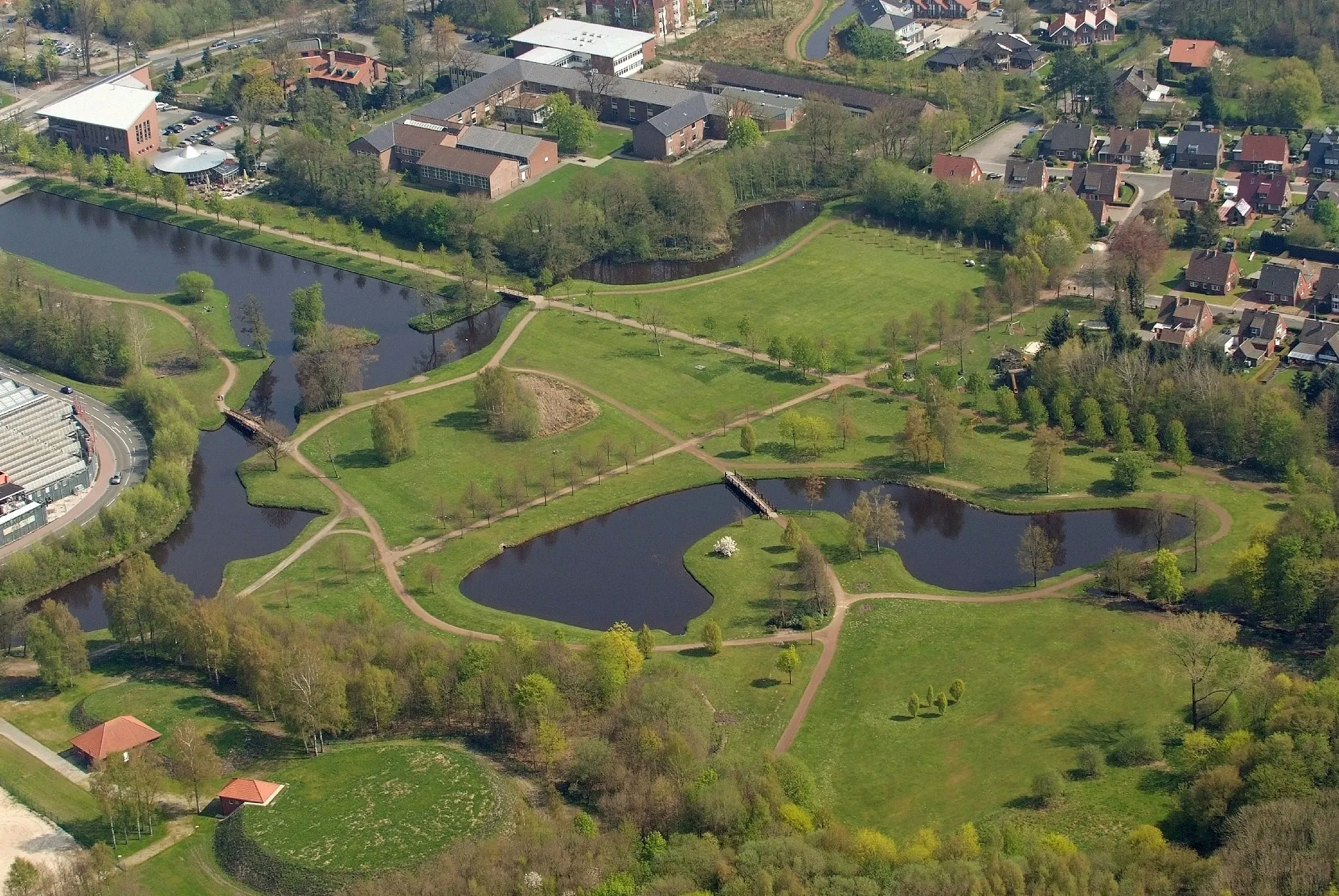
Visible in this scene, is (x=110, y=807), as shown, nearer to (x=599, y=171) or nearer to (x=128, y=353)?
(x=128, y=353)

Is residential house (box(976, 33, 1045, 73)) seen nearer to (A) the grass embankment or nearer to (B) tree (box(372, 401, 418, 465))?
(A) the grass embankment

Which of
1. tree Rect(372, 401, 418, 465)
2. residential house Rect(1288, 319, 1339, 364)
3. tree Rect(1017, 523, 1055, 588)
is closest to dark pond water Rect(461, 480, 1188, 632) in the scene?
tree Rect(1017, 523, 1055, 588)

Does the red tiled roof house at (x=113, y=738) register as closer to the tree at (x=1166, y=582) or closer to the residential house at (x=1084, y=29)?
the tree at (x=1166, y=582)

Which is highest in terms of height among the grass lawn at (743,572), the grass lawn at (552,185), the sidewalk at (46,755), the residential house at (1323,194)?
the residential house at (1323,194)

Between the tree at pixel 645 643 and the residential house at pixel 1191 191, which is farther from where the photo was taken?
the residential house at pixel 1191 191

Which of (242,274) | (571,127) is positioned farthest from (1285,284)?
(242,274)

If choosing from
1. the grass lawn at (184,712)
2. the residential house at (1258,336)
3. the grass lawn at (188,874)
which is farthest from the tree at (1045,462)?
the grass lawn at (188,874)

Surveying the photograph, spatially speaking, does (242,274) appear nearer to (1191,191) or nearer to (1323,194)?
(1191,191)
